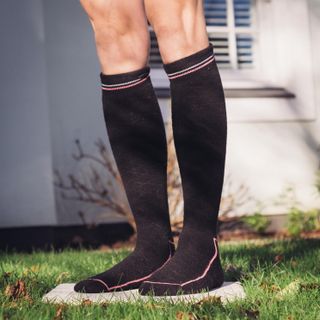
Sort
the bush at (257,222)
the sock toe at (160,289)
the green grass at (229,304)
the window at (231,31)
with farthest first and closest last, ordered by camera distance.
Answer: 1. the window at (231,31)
2. the bush at (257,222)
3. the sock toe at (160,289)
4. the green grass at (229,304)

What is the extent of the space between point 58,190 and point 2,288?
2.99 m

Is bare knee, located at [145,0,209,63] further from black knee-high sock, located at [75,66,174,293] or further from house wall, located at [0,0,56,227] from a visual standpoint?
house wall, located at [0,0,56,227]

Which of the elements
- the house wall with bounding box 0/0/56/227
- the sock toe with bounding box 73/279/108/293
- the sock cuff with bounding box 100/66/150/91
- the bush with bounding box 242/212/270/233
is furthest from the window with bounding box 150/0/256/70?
the sock toe with bounding box 73/279/108/293

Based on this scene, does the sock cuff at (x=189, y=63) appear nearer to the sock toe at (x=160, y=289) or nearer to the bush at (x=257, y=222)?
the sock toe at (x=160, y=289)

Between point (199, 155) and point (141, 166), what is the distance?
0.19 m

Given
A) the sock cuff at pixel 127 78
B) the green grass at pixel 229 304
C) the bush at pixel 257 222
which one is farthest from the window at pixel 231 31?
the sock cuff at pixel 127 78

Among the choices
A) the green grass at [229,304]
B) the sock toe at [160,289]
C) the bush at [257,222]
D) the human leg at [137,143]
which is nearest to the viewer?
the green grass at [229,304]

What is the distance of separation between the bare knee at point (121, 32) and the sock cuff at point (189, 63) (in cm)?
10

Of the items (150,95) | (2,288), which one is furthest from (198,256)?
(2,288)

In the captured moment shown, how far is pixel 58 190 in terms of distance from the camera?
5121 mm

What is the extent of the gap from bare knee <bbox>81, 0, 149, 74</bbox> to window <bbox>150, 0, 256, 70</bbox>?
4327mm

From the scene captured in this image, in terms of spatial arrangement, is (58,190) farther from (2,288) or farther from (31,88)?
(2,288)

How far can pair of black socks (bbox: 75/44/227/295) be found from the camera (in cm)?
180

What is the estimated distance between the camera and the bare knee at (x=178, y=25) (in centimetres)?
176
